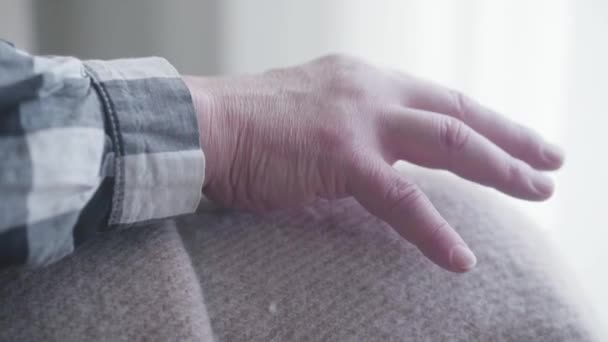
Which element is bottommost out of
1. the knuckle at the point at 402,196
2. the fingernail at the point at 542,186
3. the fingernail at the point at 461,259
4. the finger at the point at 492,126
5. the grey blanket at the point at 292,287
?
the grey blanket at the point at 292,287

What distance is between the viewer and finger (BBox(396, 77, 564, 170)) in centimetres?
66

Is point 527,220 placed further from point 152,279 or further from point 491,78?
point 491,78

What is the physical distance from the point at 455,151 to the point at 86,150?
0.31 metres

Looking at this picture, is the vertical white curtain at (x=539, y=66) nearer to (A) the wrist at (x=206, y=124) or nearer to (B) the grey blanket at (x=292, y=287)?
(B) the grey blanket at (x=292, y=287)

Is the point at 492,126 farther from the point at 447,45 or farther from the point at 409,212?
the point at 447,45

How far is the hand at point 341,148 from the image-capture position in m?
0.55

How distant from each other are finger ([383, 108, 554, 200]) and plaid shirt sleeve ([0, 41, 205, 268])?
0.18 metres

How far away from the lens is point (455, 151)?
0.60 meters

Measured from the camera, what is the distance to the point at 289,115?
0.58 meters

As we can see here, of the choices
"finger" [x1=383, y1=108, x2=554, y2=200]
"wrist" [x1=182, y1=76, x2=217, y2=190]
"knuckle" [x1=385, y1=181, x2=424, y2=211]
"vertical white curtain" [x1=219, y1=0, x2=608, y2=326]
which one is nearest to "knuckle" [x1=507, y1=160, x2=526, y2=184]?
"finger" [x1=383, y1=108, x2=554, y2=200]

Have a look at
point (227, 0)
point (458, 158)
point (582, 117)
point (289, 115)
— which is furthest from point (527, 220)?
point (227, 0)

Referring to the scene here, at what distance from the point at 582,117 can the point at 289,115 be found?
2.16ft

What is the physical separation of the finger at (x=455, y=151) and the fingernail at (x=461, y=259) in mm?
110

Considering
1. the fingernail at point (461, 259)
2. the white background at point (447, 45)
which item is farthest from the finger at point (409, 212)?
the white background at point (447, 45)
